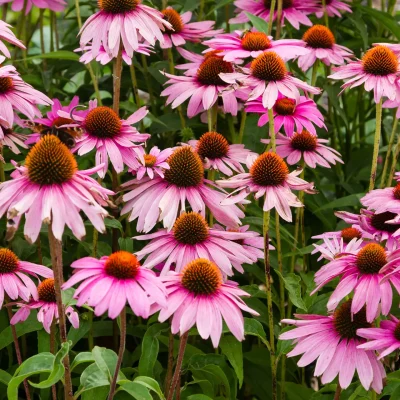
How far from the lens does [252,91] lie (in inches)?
63.4

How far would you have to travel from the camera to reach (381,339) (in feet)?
3.97

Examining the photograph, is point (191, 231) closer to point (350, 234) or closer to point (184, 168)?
point (184, 168)

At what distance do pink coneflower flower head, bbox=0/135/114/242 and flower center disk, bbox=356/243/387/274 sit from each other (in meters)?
0.44

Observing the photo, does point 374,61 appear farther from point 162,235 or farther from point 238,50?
point 162,235

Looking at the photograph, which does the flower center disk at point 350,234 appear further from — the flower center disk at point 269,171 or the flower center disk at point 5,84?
the flower center disk at point 5,84

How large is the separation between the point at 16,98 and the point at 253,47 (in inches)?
20.9

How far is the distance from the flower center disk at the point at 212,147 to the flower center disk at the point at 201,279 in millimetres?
529

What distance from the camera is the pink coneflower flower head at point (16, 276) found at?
1.38 metres

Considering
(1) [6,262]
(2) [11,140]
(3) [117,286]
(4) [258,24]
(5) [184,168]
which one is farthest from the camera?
(4) [258,24]

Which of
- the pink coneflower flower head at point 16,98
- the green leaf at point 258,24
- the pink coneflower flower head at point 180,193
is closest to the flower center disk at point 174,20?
the green leaf at point 258,24

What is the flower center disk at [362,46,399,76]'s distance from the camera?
1719 millimetres

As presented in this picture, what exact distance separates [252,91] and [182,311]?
0.62 m

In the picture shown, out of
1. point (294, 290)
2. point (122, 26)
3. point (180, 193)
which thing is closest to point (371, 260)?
point (294, 290)

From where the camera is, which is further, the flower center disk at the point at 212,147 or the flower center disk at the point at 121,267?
the flower center disk at the point at 212,147
